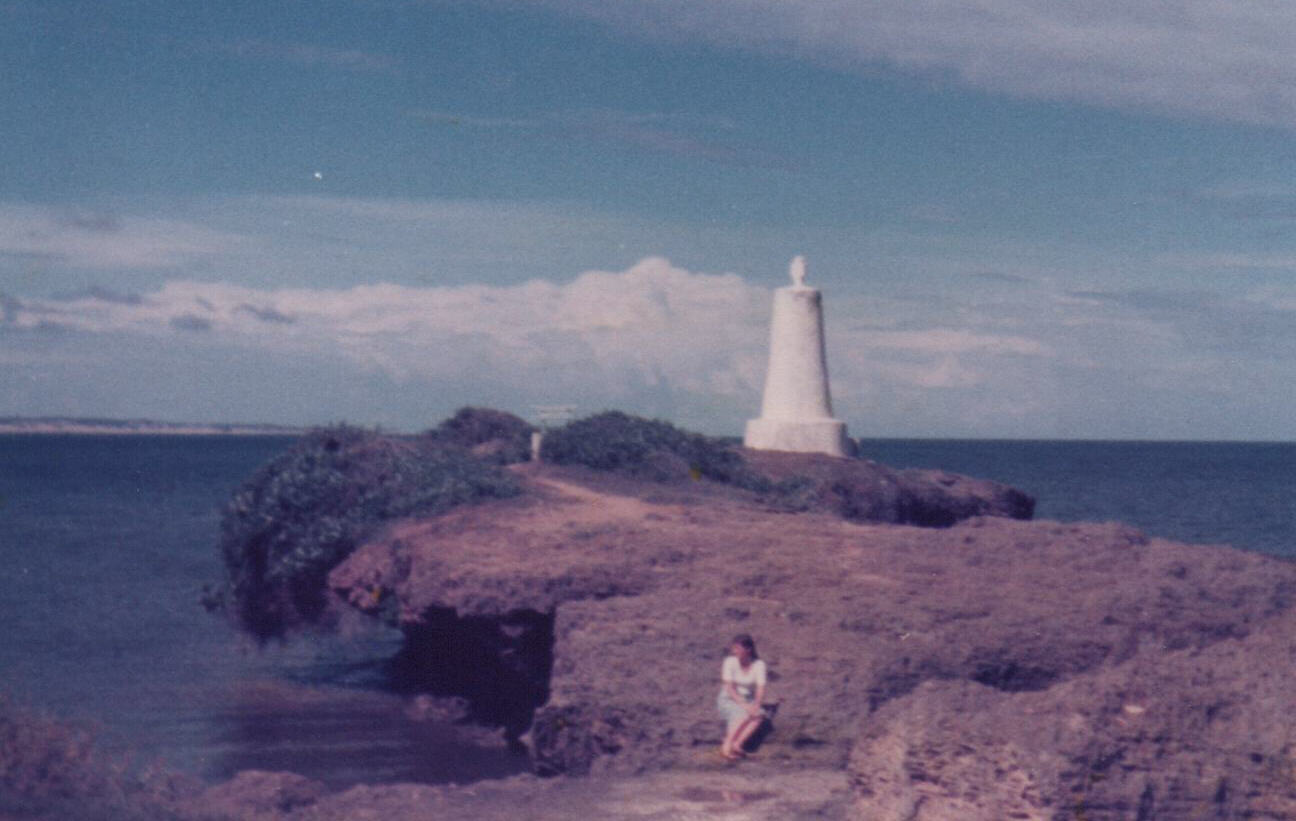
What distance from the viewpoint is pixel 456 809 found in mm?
8953

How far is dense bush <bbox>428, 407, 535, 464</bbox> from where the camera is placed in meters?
21.3

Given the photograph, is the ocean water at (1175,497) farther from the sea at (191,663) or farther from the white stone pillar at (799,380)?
the white stone pillar at (799,380)

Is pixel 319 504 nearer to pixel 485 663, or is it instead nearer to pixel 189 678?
pixel 485 663

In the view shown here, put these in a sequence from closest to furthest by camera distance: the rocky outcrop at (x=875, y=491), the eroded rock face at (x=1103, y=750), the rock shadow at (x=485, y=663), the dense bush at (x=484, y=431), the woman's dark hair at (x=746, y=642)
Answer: the eroded rock face at (x=1103, y=750) < the woman's dark hair at (x=746, y=642) < the rock shadow at (x=485, y=663) < the rocky outcrop at (x=875, y=491) < the dense bush at (x=484, y=431)

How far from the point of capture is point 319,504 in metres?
17.2

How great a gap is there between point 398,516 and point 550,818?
8.02 metres

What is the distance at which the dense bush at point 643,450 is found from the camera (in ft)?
60.7

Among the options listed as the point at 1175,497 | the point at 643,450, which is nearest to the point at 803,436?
the point at 643,450

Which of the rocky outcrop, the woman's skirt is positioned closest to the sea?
the woman's skirt

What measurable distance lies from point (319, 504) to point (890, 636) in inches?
323

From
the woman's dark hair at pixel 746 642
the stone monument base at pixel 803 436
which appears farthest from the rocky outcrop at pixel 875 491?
the woman's dark hair at pixel 746 642

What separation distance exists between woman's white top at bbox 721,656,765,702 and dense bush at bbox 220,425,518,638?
596 cm

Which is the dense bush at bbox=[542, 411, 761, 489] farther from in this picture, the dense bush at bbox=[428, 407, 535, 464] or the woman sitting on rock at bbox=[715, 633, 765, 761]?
the woman sitting on rock at bbox=[715, 633, 765, 761]

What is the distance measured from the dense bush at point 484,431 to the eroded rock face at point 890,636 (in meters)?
5.10
